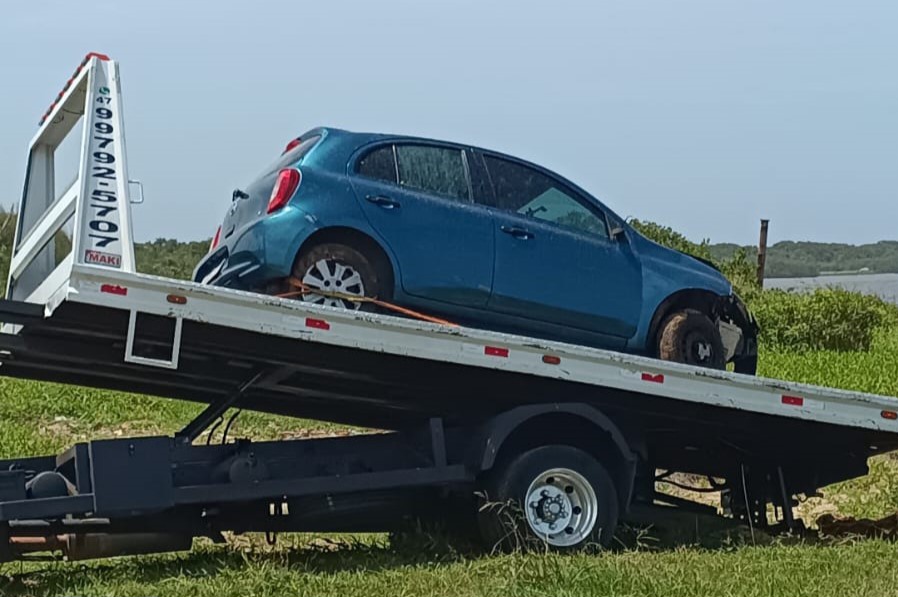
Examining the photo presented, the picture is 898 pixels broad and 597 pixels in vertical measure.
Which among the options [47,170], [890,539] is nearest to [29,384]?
[47,170]

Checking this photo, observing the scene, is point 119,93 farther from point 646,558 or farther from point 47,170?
point 646,558

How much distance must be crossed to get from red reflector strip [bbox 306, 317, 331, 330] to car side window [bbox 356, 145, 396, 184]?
134 centimetres

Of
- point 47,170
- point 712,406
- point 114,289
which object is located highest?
point 47,170

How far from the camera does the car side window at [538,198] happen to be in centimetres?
795

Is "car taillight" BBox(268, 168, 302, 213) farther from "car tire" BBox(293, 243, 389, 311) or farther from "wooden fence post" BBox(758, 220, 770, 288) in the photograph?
"wooden fence post" BBox(758, 220, 770, 288)

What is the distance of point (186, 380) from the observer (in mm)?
7301

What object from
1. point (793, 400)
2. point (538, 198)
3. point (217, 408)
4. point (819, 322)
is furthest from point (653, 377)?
point (819, 322)

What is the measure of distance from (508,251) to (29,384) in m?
9.05

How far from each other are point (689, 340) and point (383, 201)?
2323mm

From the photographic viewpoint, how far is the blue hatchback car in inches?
282

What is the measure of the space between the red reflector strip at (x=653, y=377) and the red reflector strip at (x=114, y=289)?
3.02m

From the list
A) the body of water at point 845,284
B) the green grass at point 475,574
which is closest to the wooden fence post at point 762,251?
the body of water at point 845,284

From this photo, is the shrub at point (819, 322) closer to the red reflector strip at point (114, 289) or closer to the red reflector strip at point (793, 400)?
the red reflector strip at point (793, 400)

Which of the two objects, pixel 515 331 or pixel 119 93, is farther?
pixel 515 331
